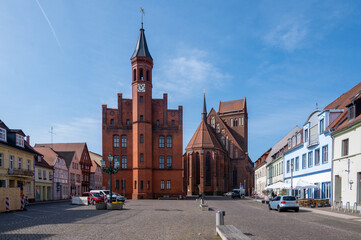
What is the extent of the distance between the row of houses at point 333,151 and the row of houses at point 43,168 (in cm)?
2906

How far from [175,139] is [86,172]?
21708mm

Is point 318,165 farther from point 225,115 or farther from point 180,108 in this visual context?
point 225,115

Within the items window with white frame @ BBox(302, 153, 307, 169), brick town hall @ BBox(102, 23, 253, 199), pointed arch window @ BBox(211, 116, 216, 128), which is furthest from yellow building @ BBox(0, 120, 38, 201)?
pointed arch window @ BBox(211, 116, 216, 128)

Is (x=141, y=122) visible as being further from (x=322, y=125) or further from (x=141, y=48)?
(x=322, y=125)

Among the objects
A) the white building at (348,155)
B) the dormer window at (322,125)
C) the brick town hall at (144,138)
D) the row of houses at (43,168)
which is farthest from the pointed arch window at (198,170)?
the white building at (348,155)

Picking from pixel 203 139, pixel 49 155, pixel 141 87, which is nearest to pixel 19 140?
pixel 49 155

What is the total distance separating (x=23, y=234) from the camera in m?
13.4

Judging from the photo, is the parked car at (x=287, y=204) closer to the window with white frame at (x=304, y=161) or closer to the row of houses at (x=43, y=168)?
the window with white frame at (x=304, y=161)

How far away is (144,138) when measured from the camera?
5806cm

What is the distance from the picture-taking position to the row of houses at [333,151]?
2612 centimetres

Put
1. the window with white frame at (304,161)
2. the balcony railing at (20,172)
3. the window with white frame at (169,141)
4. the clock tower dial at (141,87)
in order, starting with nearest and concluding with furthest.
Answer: the balcony railing at (20,172) < the window with white frame at (304,161) < the clock tower dial at (141,87) < the window with white frame at (169,141)

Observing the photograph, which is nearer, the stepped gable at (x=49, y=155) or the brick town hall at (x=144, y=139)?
the stepped gable at (x=49, y=155)

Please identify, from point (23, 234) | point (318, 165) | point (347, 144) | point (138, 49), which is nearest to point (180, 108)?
point (138, 49)

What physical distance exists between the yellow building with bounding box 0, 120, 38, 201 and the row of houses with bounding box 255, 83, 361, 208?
29.1m
